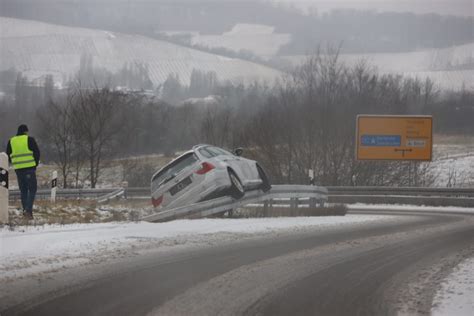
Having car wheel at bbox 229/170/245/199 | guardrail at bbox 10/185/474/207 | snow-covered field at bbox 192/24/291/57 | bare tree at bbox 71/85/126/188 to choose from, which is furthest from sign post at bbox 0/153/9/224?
snow-covered field at bbox 192/24/291/57

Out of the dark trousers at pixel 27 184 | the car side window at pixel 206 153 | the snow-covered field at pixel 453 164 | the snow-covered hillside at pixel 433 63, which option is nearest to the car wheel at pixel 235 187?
the car side window at pixel 206 153

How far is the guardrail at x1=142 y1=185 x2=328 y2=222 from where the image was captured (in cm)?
1542

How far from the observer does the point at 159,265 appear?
29.8 ft

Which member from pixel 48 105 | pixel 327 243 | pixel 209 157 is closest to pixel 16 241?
pixel 327 243

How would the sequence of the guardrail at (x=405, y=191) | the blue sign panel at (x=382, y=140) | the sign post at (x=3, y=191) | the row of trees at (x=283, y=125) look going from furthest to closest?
the row of trees at (x=283, y=125), the blue sign panel at (x=382, y=140), the guardrail at (x=405, y=191), the sign post at (x=3, y=191)

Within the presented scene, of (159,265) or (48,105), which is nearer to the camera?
(159,265)

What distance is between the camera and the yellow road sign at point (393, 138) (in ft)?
104

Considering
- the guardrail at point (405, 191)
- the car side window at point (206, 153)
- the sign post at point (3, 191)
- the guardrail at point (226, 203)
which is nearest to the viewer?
the sign post at point (3, 191)

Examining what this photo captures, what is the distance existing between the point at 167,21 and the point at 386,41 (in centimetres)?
2423

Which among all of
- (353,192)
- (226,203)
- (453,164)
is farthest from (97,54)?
(226,203)

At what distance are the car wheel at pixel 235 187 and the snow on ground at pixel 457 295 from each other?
27.3 ft

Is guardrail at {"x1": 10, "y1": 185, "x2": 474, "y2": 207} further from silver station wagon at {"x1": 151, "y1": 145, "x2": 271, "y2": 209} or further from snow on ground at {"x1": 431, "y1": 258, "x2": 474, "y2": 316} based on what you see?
snow on ground at {"x1": 431, "y1": 258, "x2": 474, "y2": 316}

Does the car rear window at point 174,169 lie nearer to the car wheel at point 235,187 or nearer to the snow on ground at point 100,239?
the car wheel at point 235,187

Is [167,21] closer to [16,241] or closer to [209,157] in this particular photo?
[209,157]
